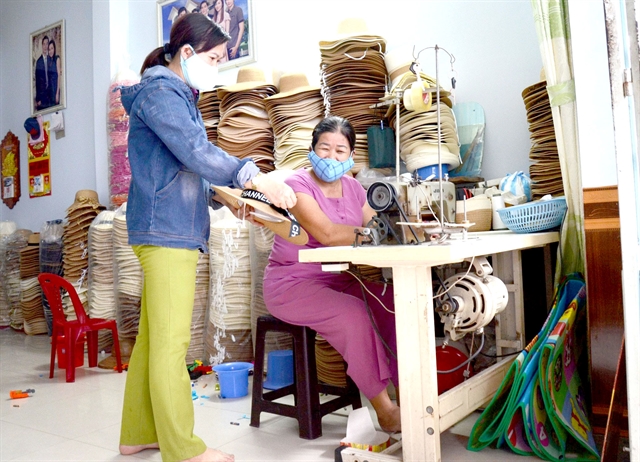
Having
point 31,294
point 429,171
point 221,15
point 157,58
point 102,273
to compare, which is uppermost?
point 221,15

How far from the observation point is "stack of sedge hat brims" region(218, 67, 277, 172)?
13.2ft

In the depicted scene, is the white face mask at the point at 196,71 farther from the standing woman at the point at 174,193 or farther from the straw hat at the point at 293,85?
the straw hat at the point at 293,85

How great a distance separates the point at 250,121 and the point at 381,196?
2.14 meters

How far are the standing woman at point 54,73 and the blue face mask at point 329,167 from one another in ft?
15.3

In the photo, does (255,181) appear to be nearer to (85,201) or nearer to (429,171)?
(429,171)

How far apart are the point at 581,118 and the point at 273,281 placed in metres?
1.50

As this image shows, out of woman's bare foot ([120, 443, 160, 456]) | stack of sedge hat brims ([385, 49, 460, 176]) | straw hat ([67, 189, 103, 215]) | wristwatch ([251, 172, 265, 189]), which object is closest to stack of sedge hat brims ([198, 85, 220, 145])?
stack of sedge hat brims ([385, 49, 460, 176])

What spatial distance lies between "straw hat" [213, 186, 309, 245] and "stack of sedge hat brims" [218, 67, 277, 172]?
168cm

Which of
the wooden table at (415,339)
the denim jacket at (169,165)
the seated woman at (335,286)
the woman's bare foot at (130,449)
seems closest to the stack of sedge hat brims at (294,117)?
the seated woman at (335,286)

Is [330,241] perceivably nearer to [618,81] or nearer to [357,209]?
[357,209]

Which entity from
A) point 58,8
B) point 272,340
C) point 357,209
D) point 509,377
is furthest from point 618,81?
point 58,8

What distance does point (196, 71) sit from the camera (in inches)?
89.5

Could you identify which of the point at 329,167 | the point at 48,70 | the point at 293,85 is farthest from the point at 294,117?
the point at 48,70

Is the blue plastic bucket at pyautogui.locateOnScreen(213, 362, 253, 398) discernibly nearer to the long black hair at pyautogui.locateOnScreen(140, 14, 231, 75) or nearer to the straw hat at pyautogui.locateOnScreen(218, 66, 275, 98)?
the long black hair at pyautogui.locateOnScreen(140, 14, 231, 75)
